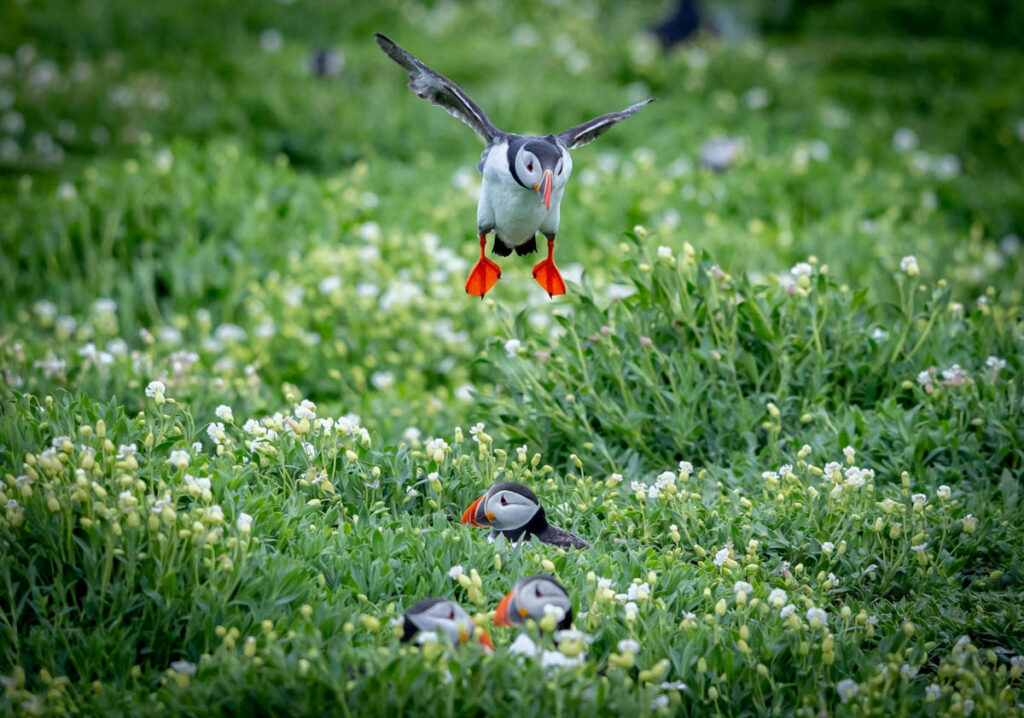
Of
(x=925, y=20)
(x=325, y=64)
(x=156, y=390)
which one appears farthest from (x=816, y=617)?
(x=925, y=20)

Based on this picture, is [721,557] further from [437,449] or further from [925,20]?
[925,20]

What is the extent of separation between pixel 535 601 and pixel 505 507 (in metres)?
0.71

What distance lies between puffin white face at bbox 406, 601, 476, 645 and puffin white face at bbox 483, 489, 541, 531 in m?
0.74

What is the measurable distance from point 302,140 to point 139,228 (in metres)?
3.12

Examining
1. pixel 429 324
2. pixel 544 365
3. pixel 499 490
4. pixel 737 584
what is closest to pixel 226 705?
pixel 499 490

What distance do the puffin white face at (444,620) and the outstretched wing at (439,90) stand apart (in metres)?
1.50

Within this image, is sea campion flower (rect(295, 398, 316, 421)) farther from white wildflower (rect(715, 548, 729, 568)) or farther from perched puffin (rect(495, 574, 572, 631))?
white wildflower (rect(715, 548, 729, 568))

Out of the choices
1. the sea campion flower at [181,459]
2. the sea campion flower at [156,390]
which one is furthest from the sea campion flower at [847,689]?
the sea campion flower at [156,390]

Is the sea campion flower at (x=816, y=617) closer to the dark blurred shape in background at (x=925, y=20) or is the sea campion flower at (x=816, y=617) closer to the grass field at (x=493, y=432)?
the grass field at (x=493, y=432)

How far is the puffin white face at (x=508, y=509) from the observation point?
4.03 m

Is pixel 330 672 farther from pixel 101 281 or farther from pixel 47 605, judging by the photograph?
pixel 101 281

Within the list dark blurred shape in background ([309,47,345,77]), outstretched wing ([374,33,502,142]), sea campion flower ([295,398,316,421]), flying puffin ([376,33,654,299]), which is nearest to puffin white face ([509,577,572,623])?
flying puffin ([376,33,654,299])

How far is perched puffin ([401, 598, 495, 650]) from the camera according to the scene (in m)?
3.26

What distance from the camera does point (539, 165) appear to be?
3078 mm
